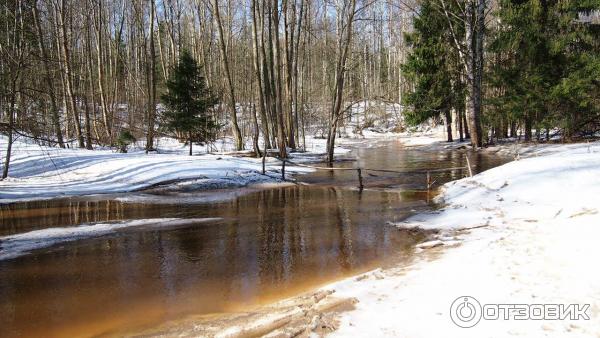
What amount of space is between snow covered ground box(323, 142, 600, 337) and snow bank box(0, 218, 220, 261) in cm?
588

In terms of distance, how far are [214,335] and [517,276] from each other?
3645 mm

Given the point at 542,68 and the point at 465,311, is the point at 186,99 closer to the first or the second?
the point at 542,68

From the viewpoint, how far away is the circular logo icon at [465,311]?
427 cm

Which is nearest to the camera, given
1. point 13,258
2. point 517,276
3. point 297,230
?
point 517,276

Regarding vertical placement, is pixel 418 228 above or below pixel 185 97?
below

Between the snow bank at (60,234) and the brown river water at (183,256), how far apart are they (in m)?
0.26

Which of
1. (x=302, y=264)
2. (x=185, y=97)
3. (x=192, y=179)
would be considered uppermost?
(x=185, y=97)

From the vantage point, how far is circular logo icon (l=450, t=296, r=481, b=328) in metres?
4.27

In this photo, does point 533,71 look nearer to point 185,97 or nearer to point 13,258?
point 185,97

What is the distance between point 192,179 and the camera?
16375 millimetres

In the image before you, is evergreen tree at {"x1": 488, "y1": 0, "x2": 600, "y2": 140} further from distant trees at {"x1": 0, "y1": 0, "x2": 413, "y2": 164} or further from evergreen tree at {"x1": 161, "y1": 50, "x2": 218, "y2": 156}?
evergreen tree at {"x1": 161, "y1": 50, "x2": 218, "y2": 156}

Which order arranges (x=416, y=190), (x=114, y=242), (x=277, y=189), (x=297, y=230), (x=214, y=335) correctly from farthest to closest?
1. (x=277, y=189)
2. (x=416, y=190)
3. (x=297, y=230)
4. (x=114, y=242)
5. (x=214, y=335)

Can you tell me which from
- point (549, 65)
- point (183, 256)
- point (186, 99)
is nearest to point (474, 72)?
point (549, 65)

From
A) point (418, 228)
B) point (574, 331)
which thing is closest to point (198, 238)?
point (418, 228)
